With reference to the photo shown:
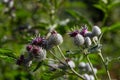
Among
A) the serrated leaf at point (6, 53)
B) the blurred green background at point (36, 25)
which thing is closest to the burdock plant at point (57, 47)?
the serrated leaf at point (6, 53)

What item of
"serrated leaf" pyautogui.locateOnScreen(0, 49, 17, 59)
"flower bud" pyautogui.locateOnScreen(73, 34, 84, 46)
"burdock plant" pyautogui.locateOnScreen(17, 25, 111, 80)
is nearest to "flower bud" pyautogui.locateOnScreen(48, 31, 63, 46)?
"burdock plant" pyautogui.locateOnScreen(17, 25, 111, 80)

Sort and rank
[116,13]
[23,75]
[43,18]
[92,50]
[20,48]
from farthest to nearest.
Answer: [116,13]
[43,18]
[20,48]
[23,75]
[92,50]

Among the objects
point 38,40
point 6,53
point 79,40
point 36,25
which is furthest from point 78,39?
point 36,25

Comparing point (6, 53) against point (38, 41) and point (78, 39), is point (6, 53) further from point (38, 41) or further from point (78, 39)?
point (78, 39)

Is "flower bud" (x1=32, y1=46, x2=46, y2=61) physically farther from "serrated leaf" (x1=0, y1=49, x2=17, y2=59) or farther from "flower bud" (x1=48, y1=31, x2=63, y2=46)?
"serrated leaf" (x1=0, y1=49, x2=17, y2=59)

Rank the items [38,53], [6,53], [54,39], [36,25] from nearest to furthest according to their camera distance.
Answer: [38,53] < [54,39] < [6,53] < [36,25]

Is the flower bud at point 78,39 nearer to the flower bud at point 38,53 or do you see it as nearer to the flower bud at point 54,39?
the flower bud at point 54,39

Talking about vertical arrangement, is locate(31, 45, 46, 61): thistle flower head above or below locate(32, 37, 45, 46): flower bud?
below

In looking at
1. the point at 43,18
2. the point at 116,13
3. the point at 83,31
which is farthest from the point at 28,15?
the point at 116,13

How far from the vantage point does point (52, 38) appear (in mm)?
2938

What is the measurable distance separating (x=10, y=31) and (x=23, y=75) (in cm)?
111

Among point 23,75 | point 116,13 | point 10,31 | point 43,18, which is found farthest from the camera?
point 116,13

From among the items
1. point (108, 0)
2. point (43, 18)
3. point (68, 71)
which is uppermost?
point (43, 18)

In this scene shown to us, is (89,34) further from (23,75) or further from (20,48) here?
(20,48)
